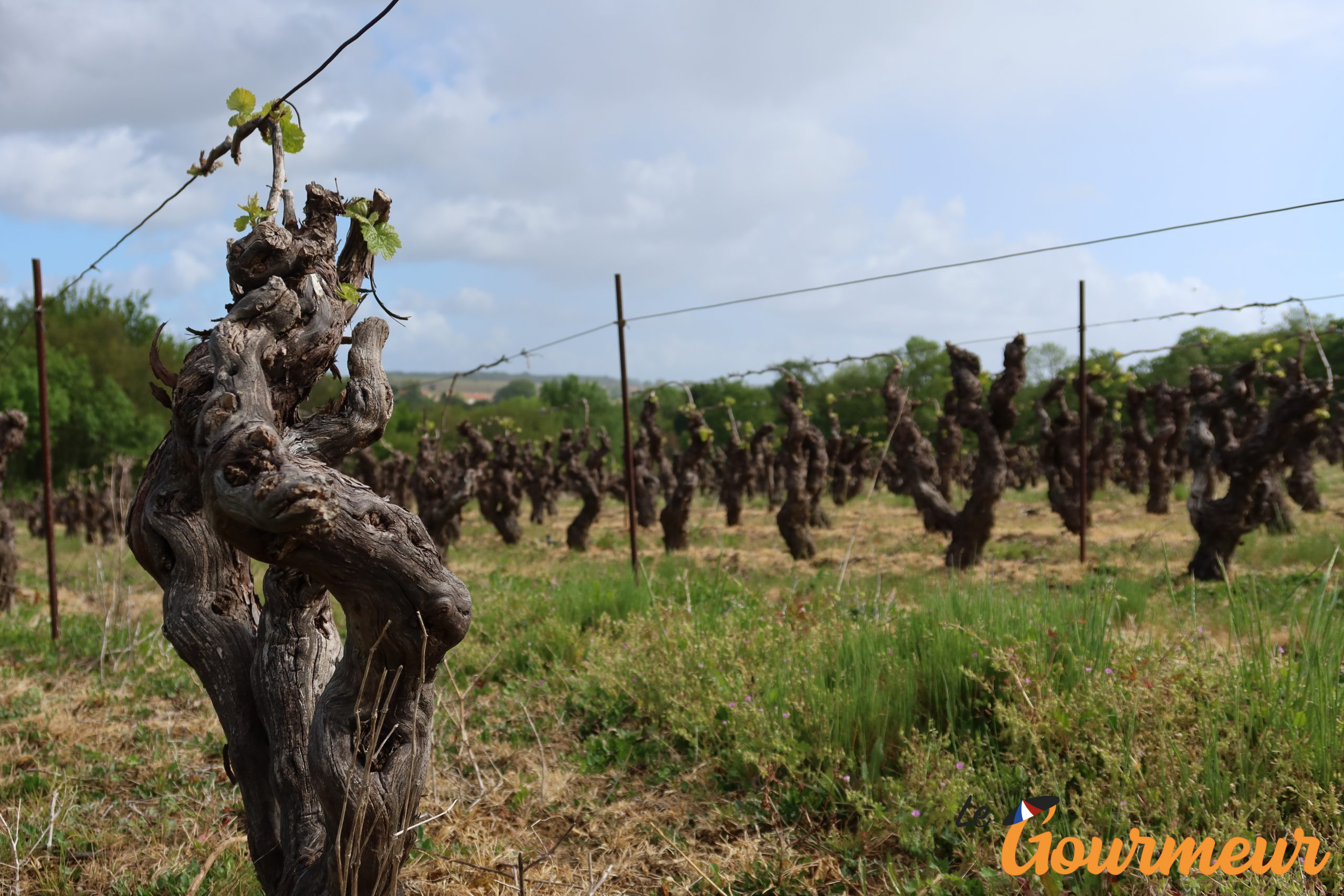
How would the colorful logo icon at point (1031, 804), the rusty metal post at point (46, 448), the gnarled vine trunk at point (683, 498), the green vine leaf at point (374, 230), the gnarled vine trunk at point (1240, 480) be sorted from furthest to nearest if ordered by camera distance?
the gnarled vine trunk at point (683, 498)
the gnarled vine trunk at point (1240, 480)
the rusty metal post at point (46, 448)
the green vine leaf at point (374, 230)
the colorful logo icon at point (1031, 804)

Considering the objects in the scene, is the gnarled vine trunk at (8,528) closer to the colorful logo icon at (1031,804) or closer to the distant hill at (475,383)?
the distant hill at (475,383)

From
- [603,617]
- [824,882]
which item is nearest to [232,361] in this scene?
[824,882]

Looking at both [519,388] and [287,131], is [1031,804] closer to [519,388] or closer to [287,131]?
[287,131]

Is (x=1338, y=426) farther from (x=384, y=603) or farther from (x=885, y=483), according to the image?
(x=384, y=603)

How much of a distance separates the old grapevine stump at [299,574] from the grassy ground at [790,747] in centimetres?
87

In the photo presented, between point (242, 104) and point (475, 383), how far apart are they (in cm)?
4893

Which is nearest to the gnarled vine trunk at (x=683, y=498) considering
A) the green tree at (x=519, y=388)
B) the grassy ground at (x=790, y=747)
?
the grassy ground at (x=790, y=747)

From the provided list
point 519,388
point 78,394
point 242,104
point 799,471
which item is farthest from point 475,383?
point 242,104

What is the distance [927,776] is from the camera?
133 inches

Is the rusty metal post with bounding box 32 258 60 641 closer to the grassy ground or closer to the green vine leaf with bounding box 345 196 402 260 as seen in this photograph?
the grassy ground

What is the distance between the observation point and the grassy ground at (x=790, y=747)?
3027 mm

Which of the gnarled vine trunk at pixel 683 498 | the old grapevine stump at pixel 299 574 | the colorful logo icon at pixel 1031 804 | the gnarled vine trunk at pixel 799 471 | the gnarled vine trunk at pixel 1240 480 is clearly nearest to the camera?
the old grapevine stump at pixel 299 574

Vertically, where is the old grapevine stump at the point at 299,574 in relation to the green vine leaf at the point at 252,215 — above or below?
below

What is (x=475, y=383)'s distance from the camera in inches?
2008
